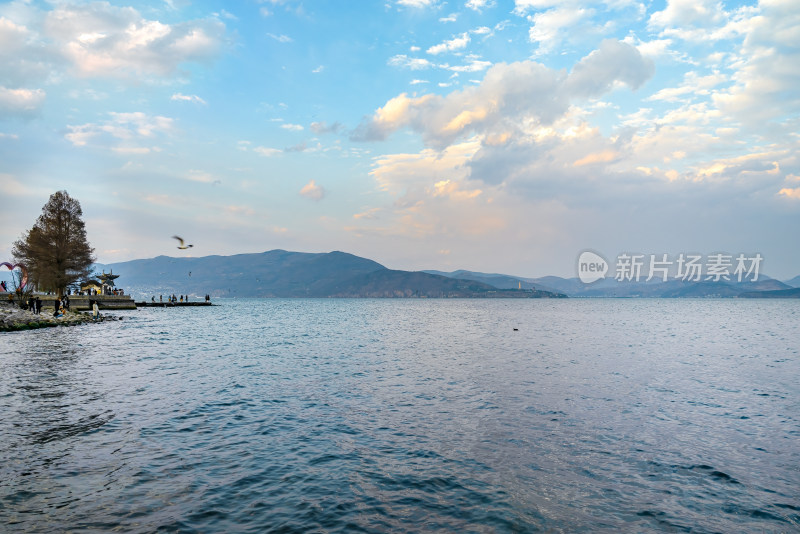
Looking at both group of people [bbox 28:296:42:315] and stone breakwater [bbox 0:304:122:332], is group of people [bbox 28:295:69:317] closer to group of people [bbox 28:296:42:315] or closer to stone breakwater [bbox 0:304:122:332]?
group of people [bbox 28:296:42:315]

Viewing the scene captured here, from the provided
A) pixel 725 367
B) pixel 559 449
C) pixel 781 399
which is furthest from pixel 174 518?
pixel 725 367

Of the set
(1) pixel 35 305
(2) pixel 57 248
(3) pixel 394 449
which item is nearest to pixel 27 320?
(1) pixel 35 305

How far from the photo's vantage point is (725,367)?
39.4 m

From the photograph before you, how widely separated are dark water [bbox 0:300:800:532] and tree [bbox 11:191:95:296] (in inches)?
2871

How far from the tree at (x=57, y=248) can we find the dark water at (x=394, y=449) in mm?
72918

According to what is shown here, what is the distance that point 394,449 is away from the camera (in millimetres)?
16812

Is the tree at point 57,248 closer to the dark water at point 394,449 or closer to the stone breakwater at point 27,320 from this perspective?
the stone breakwater at point 27,320

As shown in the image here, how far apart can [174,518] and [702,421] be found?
22428mm

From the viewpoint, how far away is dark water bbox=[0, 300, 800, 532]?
1162cm

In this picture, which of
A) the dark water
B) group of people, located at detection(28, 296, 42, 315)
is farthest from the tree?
the dark water

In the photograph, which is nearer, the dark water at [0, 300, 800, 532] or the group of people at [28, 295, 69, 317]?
the dark water at [0, 300, 800, 532]

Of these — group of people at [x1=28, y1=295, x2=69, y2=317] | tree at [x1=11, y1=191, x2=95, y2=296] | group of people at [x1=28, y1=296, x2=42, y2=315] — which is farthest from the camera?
tree at [x1=11, y1=191, x2=95, y2=296]

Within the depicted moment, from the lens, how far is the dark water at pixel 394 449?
38.1 ft

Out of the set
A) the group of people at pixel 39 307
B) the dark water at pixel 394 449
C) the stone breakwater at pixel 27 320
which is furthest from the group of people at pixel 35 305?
the dark water at pixel 394 449
